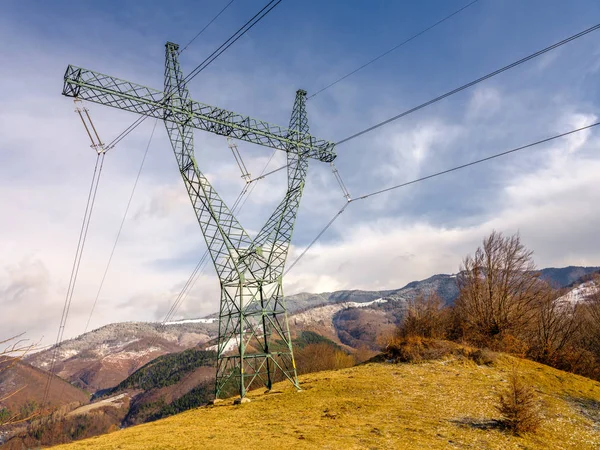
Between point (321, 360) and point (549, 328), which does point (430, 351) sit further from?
point (321, 360)

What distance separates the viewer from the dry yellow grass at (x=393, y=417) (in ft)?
56.7

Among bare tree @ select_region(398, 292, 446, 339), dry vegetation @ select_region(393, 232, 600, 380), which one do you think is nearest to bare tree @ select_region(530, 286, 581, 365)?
dry vegetation @ select_region(393, 232, 600, 380)

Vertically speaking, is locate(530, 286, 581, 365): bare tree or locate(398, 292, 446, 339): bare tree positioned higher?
locate(398, 292, 446, 339): bare tree

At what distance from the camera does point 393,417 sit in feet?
66.7

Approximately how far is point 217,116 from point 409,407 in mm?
23750

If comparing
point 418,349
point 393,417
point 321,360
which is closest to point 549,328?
point 418,349

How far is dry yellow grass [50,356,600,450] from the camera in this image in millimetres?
17281

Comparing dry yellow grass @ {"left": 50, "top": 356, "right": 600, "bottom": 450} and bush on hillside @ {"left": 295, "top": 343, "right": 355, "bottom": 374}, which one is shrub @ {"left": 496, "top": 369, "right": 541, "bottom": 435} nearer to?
dry yellow grass @ {"left": 50, "top": 356, "right": 600, "bottom": 450}

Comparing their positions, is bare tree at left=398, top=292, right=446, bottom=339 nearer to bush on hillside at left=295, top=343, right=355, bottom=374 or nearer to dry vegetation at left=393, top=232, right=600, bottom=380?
dry vegetation at left=393, top=232, right=600, bottom=380

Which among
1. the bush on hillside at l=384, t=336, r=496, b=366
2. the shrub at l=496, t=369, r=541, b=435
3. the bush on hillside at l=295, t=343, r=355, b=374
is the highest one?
A: the bush on hillside at l=384, t=336, r=496, b=366

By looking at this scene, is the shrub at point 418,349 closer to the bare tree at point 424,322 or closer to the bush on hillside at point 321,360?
the bare tree at point 424,322

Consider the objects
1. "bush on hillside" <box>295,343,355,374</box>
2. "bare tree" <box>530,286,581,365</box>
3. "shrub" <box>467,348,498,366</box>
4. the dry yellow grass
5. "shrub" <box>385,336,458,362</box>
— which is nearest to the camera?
the dry yellow grass

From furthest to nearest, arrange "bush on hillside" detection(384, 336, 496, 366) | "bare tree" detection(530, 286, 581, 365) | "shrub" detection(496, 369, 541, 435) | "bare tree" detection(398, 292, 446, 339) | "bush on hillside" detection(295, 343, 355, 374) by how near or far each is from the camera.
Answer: "bush on hillside" detection(295, 343, 355, 374), "bare tree" detection(530, 286, 581, 365), "bare tree" detection(398, 292, 446, 339), "bush on hillside" detection(384, 336, 496, 366), "shrub" detection(496, 369, 541, 435)

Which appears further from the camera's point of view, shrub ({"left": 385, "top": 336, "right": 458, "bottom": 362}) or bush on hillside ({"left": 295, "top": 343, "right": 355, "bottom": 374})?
bush on hillside ({"left": 295, "top": 343, "right": 355, "bottom": 374})
